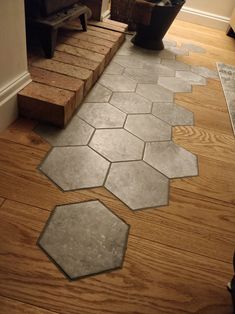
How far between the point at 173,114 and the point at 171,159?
0.42 metres

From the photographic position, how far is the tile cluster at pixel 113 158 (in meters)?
0.81

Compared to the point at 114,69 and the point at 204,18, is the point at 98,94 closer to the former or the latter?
the point at 114,69

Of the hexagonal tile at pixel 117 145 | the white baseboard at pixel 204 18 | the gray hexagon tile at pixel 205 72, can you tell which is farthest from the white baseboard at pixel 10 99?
the white baseboard at pixel 204 18

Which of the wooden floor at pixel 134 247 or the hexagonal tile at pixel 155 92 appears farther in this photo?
the hexagonal tile at pixel 155 92

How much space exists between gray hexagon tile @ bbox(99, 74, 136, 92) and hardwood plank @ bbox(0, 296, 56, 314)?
1241 millimetres

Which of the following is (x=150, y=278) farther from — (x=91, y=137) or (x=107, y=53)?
(x=107, y=53)

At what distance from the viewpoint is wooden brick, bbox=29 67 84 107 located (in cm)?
127

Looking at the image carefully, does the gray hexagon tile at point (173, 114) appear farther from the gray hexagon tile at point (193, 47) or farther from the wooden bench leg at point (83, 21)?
the gray hexagon tile at point (193, 47)

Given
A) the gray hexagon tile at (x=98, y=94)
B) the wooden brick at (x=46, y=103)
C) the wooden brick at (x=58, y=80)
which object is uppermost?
the wooden brick at (x=58, y=80)

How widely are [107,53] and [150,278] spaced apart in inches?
55.7

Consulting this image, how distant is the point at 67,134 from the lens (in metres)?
1.21

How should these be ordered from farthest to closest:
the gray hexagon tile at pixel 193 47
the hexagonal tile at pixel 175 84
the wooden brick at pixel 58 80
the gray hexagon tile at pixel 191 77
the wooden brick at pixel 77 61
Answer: the gray hexagon tile at pixel 193 47
the gray hexagon tile at pixel 191 77
the hexagonal tile at pixel 175 84
the wooden brick at pixel 77 61
the wooden brick at pixel 58 80

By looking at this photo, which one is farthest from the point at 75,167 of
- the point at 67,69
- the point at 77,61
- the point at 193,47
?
the point at 193,47

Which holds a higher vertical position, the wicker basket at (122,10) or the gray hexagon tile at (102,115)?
the wicker basket at (122,10)
